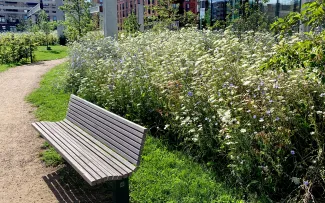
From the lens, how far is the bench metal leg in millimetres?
3129

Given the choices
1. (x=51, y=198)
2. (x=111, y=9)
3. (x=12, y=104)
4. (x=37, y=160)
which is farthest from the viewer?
(x=111, y=9)

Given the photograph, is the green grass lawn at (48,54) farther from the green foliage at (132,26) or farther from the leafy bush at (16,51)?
the green foliage at (132,26)

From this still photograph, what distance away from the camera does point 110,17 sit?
12039 millimetres

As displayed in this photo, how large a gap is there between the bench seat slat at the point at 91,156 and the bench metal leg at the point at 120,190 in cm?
13

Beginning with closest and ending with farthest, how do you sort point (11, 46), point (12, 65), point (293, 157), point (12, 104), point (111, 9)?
point (293, 157) → point (12, 104) → point (111, 9) → point (12, 65) → point (11, 46)

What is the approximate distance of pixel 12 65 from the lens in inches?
628

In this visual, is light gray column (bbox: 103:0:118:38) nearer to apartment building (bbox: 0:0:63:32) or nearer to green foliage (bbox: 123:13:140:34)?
green foliage (bbox: 123:13:140:34)

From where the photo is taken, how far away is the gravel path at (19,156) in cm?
371

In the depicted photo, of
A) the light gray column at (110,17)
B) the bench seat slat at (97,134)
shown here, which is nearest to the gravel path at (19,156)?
the bench seat slat at (97,134)

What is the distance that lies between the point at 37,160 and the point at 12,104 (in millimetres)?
3960

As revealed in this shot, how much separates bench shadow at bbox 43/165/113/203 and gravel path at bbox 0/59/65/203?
91 mm

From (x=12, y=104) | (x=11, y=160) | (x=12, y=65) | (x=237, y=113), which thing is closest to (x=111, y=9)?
(x=12, y=104)

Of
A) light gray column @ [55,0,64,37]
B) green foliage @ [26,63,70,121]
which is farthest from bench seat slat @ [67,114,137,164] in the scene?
light gray column @ [55,0,64,37]

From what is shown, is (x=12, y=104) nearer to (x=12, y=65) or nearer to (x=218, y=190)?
(x=218, y=190)
